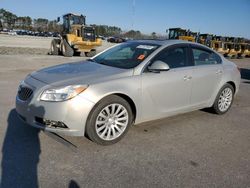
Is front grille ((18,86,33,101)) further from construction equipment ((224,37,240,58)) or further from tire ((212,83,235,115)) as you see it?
construction equipment ((224,37,240,58))

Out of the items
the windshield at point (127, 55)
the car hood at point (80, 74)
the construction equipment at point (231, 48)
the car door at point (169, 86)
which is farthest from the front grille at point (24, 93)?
the construction equipment at point (231, 48)

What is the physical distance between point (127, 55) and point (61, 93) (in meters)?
1.64

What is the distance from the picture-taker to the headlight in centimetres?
379

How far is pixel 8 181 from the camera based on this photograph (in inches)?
120

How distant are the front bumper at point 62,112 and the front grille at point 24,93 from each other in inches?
4.0

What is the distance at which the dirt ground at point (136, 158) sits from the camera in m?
3.20

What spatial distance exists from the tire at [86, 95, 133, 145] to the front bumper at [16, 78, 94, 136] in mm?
126

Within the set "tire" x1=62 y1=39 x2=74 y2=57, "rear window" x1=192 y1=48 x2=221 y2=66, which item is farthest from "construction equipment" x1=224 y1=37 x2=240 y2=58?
"rear window" x1=192 y1=48 x2=221 y2=66

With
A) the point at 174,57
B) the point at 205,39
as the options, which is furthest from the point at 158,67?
the point at 205,39

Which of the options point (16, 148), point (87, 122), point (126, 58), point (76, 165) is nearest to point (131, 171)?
point (76, 165)

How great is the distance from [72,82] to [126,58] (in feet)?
4.34

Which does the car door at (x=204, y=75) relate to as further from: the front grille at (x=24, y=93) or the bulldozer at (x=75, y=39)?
the bulldozer at (x=75, y=39)

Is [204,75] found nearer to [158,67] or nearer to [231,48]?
[158,67]

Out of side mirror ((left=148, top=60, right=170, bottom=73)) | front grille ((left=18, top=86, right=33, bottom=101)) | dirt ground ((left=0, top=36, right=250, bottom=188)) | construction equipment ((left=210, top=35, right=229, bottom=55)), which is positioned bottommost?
dirt ground ((left=0, top=36, right=250, bottom=188))
